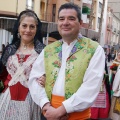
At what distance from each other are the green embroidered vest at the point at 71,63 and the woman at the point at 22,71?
0.52 m

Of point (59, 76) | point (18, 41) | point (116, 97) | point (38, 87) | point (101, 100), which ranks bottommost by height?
point (116, 97)

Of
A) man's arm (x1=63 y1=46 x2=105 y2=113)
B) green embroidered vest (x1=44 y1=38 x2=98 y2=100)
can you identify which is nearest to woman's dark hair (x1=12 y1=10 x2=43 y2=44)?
green embroidered vest (x1=44 y1=38 x2=98 y2=100)

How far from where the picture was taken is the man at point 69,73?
7.16 feet

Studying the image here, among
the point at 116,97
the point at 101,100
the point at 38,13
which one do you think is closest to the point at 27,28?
the point at 101,100

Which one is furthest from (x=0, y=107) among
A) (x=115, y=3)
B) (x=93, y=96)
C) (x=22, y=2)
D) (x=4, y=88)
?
(x=115, y=3)

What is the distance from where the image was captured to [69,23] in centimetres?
232

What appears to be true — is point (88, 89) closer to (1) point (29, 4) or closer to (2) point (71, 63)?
(2) point (71, 63)

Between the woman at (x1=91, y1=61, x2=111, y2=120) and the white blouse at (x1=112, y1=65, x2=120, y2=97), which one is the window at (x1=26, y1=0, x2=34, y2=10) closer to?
the white blouse at (x1=112, y1=65, x2=120, y2=97)

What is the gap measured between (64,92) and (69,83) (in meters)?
0.08

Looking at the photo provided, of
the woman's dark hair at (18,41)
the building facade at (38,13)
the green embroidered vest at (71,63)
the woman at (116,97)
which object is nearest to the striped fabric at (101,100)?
the woman at (116,97)

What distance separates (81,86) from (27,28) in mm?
1020

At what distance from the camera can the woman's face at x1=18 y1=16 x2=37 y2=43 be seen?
2934 millimetres

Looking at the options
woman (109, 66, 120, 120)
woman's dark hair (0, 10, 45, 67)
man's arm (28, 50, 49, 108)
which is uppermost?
woman's dark hair (0, 10, 45, 67)

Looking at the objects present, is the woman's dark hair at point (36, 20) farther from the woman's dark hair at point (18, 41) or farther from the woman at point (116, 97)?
the woman at point (116, 97)
